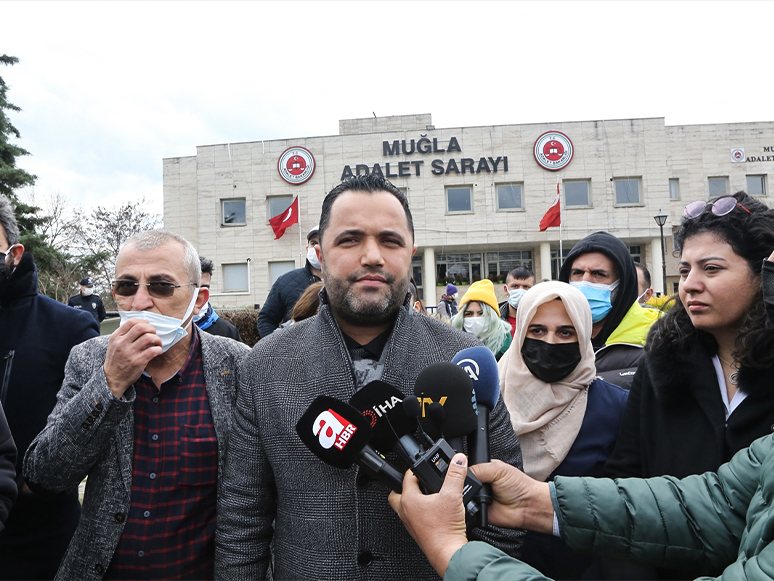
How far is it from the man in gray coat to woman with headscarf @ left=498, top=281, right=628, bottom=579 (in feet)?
2.26

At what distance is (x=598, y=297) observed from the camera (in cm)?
339

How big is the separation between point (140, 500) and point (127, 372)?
1.76ft

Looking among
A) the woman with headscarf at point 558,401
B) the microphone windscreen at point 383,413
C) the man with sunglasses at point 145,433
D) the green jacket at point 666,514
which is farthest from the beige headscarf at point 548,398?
the man with sunglasses at point 145,433

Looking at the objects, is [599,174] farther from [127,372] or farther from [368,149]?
[127,372]

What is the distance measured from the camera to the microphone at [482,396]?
1480 millimetres

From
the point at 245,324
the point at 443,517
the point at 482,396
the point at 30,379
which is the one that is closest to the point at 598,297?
the point at 482,396

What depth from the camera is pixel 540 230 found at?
2775cm

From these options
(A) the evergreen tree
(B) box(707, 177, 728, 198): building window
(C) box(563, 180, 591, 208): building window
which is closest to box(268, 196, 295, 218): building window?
(A) the evergreen tree

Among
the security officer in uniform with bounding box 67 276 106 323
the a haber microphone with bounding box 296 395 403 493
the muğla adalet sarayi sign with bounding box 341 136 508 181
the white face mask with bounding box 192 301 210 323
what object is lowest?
the a haber microphone with bounding box 296 395 403 493

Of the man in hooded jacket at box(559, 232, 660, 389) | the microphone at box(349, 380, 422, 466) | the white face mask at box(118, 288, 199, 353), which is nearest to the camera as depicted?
the microphone at box(349, 380, 422, 466)

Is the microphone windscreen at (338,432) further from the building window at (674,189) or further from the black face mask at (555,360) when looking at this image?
the building window at (674,189)

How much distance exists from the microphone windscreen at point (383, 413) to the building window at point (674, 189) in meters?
31.8

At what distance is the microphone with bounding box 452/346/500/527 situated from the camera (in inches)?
58.3

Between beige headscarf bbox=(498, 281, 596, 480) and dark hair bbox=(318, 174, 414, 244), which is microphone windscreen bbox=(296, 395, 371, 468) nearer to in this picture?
dark hair bbox=(318, 174, 414, 244)
